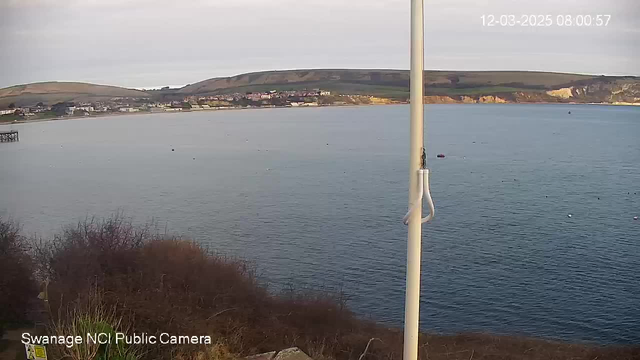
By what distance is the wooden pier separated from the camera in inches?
410

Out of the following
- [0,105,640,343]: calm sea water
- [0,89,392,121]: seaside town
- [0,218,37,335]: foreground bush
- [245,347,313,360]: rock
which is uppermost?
[0,89,392,121]: seaside town

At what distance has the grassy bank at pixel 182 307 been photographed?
477 cm

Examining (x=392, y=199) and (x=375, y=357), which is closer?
(x=375, y=357)

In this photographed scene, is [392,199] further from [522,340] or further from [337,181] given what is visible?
[522,340]

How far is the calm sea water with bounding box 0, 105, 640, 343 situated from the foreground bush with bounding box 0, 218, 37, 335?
0.60m

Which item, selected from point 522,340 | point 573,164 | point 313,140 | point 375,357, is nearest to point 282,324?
point 375,357

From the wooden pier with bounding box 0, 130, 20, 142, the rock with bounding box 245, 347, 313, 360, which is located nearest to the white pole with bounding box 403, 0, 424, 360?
the rock with bounding box 245, 347, 313, 360

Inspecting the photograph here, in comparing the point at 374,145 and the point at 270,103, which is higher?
the point at 270,103

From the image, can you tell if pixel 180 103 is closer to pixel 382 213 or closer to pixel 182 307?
pixel 382 213

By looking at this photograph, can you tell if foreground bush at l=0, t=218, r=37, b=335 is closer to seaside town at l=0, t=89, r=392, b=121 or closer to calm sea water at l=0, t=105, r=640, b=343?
Answer: calm sea water at l=0, t=105, r=640, b=343

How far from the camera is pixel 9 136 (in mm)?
11086

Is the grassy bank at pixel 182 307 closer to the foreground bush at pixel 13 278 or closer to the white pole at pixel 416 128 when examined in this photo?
the foreground bush at pixel 13 278

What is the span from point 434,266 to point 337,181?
8.94 m

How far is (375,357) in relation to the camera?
21.3ft
